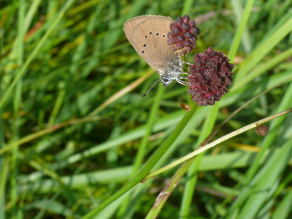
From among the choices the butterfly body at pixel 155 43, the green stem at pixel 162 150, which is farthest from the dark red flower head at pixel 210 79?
the butterfly body at pixel 155 43

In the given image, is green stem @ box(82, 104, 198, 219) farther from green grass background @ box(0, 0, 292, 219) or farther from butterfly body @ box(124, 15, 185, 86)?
green grass background @ box(0, 0, 292, 219)

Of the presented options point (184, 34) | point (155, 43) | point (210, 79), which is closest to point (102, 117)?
point (155, 43)

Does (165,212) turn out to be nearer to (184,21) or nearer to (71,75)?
(71,75)

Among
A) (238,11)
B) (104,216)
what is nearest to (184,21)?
(104,216)

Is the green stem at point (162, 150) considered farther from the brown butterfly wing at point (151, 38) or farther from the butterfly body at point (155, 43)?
the brown butterfly wing at point (151, 38)

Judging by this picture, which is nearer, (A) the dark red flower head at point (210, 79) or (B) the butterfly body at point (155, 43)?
(A) the dark red flower head at point (210, 79)

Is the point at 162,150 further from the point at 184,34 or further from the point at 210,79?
the point at 184,34

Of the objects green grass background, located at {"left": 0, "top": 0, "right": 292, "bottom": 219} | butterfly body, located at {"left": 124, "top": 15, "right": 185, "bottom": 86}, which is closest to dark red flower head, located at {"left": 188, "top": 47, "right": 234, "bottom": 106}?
butterfly body, located at {"left": 124, "top": 15, "right": 185, "bottom": 86}
